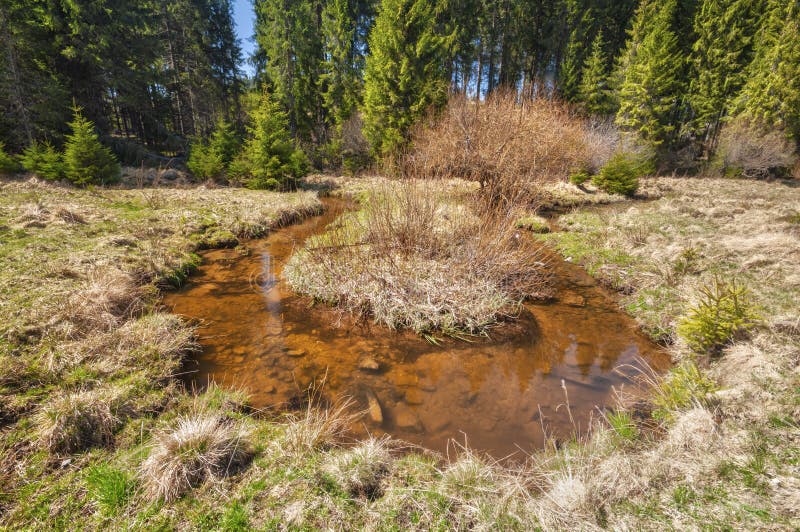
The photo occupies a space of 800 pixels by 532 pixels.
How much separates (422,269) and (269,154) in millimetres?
12545

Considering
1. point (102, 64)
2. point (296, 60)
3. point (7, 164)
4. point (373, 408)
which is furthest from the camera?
point (296, 60)

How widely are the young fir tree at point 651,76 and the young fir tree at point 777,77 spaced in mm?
4000

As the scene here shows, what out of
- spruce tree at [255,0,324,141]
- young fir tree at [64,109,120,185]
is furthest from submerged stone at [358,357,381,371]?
spruce tree at [255,0,324,141]

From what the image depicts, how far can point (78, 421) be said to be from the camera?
266 cm

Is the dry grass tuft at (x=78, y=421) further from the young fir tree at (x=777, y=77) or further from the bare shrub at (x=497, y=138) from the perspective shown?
the young fir tree at (x=777, y=77)

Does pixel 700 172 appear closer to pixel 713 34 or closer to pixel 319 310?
pixel 713 34

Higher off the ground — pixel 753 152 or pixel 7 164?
pixel 753 152

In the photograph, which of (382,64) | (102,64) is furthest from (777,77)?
(102,64)

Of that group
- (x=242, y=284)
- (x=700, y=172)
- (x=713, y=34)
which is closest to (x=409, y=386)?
(x=242, y=284)

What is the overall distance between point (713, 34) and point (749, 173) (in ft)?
34.7

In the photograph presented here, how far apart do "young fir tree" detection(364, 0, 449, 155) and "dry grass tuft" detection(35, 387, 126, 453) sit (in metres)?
16.7

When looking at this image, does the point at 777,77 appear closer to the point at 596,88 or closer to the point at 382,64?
the point at 596,88

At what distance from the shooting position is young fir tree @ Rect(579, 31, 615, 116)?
23.8 m

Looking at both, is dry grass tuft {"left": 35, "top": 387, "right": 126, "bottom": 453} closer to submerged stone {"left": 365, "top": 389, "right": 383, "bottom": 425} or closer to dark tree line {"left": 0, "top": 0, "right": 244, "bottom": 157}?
submerged stone {"left": 365, "top": 389, "right": 383, "bottom": 425}
